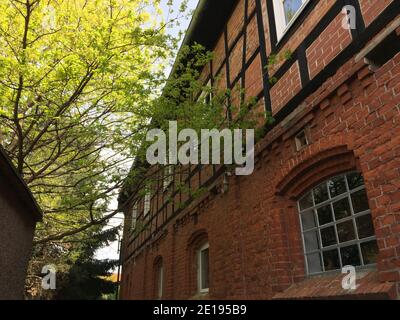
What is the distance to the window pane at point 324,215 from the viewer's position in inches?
166

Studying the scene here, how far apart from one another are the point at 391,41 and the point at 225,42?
4.83m

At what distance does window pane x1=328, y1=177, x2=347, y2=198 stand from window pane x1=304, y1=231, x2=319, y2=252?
2.01 feet

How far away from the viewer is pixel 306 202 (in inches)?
184

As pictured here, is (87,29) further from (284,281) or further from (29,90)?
(284,281)

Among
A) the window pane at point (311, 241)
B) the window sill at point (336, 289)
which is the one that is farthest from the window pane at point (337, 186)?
the window sill at point (336, 289)

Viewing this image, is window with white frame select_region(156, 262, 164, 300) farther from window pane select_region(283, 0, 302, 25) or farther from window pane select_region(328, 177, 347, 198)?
window pane select_region(283, 0, 302, 25)

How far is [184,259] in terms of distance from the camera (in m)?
8.33

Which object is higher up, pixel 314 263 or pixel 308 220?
pixel 308 220

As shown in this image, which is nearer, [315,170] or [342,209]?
[342,209]

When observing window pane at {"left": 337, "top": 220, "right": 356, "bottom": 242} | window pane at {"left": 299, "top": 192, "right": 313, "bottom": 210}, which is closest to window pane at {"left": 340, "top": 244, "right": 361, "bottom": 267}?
window pane at {"left": 337, "top": 220, "right": 356, "bottom": 242}

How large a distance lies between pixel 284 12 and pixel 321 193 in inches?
124

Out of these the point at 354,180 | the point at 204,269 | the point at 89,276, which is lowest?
the point at 204,269

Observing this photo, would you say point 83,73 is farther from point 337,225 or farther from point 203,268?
point 203,268

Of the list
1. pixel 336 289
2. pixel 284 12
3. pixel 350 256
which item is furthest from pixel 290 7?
pixel 336 289
